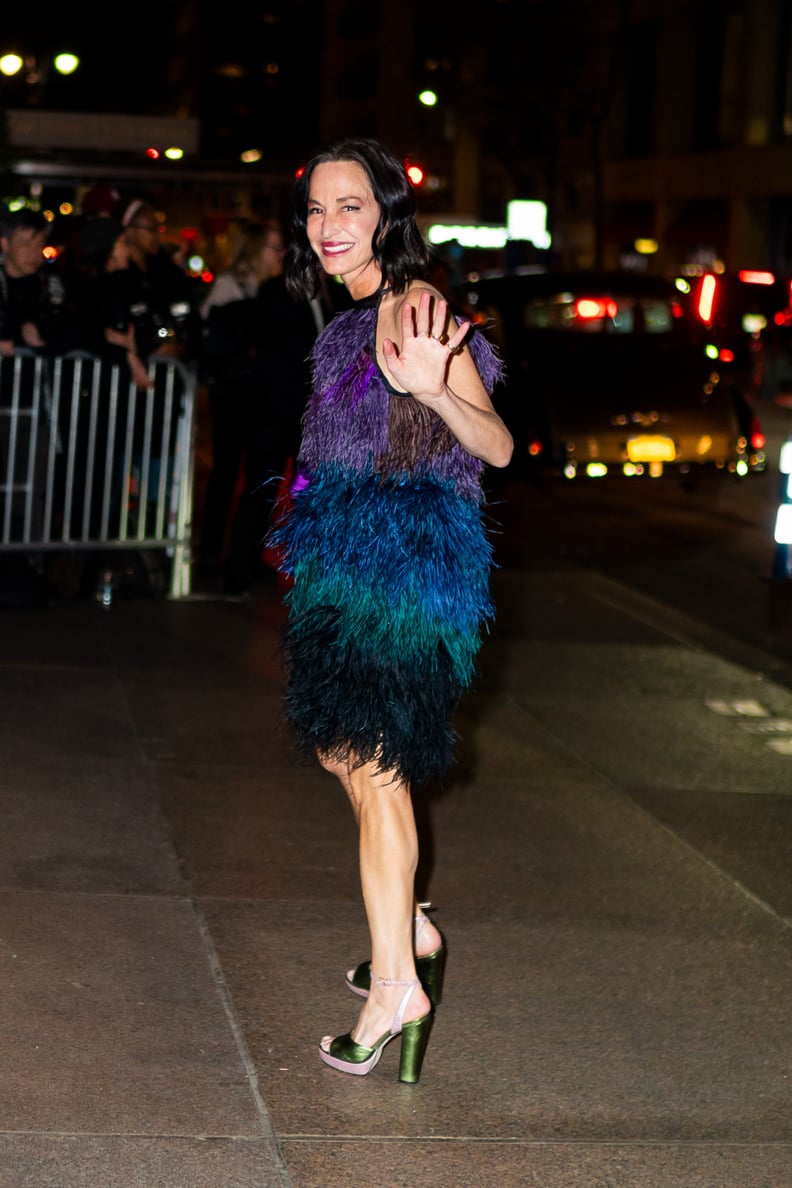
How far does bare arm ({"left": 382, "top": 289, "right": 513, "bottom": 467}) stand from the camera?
3.47m

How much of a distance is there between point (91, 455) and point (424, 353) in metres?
5.99

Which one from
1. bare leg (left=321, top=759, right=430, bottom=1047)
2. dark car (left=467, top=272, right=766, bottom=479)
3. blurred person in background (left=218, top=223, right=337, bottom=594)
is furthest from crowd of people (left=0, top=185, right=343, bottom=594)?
bare leg (left=321, top=759, right=430, bottom=1047)

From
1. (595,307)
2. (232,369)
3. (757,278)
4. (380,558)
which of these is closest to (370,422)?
(380,558)

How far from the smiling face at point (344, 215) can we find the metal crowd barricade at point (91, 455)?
545 centimetres

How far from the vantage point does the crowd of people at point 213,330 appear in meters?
9.30

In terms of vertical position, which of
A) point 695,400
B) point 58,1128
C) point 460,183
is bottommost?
point 58,1128

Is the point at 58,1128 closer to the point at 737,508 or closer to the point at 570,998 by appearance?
the point at 570,998

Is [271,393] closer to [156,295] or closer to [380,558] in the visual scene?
[156,295]

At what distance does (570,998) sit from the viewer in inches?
175

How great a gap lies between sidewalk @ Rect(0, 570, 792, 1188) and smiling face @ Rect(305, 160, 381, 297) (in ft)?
6.01

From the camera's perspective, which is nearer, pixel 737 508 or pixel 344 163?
pixel 344 163

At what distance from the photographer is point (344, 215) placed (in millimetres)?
3762

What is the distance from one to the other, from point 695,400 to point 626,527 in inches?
63.0

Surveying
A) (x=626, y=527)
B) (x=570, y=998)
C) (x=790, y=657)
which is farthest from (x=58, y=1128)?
(x=626, y=527)
